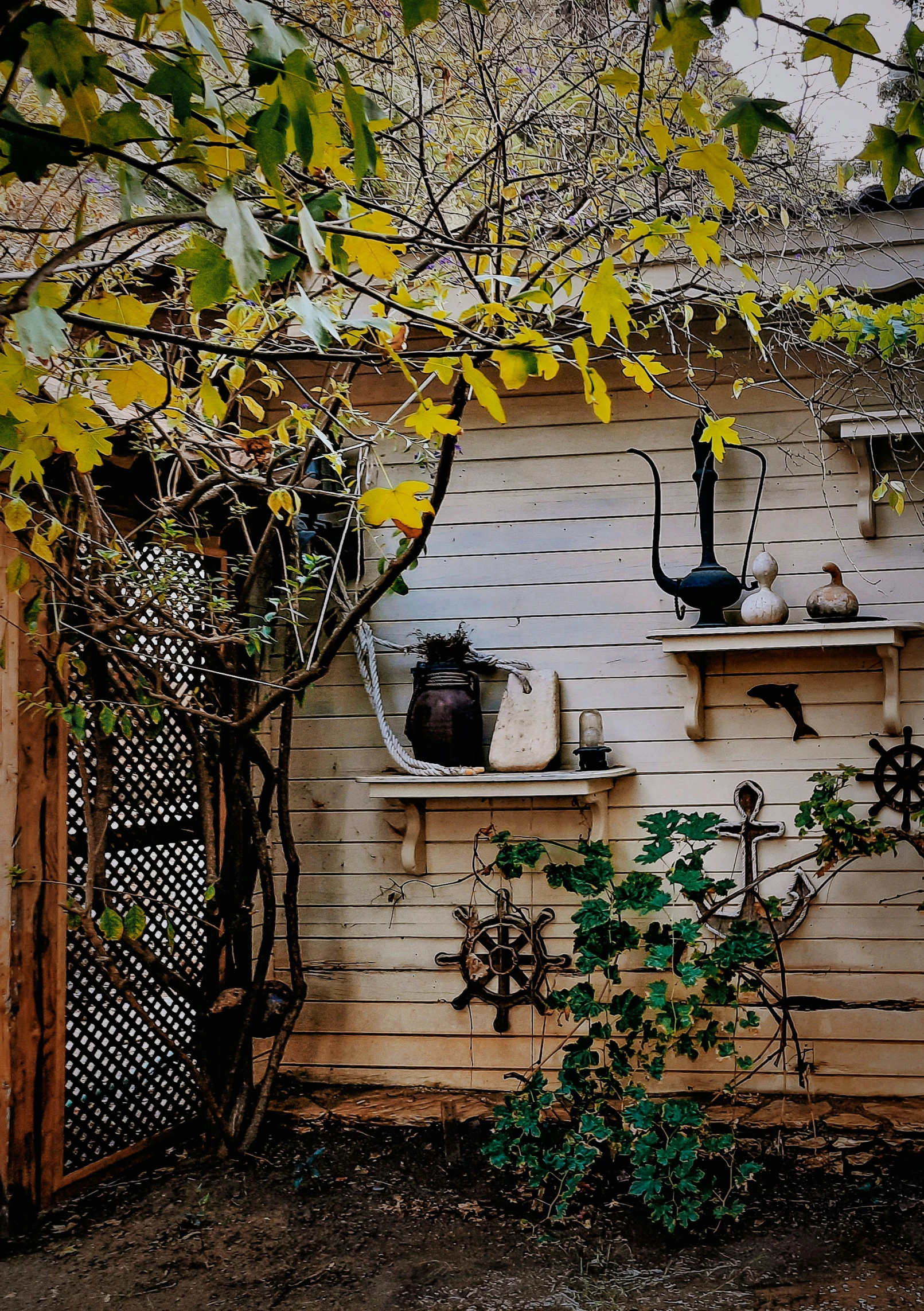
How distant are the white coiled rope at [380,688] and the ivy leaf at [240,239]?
→ 8.99 feet

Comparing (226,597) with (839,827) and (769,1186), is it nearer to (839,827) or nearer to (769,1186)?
(839,827)

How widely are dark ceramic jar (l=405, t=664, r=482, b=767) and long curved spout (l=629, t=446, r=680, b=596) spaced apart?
2.44 feet

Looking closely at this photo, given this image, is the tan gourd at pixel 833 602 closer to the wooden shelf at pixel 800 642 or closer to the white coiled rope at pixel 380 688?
the wooden shelf at pixel 800 642

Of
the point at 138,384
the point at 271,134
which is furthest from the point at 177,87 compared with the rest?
the point at 138,384

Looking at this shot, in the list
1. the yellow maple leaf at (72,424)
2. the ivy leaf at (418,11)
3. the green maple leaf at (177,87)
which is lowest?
the yellow maple leaf at (72,424)

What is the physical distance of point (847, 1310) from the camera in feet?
7.95

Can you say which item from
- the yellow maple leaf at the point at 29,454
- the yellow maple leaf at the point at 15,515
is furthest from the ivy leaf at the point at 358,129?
the yellow maple leaf at the point at 15,515

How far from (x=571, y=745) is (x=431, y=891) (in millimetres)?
762

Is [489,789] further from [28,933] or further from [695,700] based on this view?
[28,933]

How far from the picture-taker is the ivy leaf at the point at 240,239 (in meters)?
0.83

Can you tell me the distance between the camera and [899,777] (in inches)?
134

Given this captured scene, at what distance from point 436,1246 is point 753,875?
1.55 meters

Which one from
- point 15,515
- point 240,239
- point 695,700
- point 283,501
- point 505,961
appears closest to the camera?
point 240,239

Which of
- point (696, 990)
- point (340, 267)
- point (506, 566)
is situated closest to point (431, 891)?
point (696, 990)
